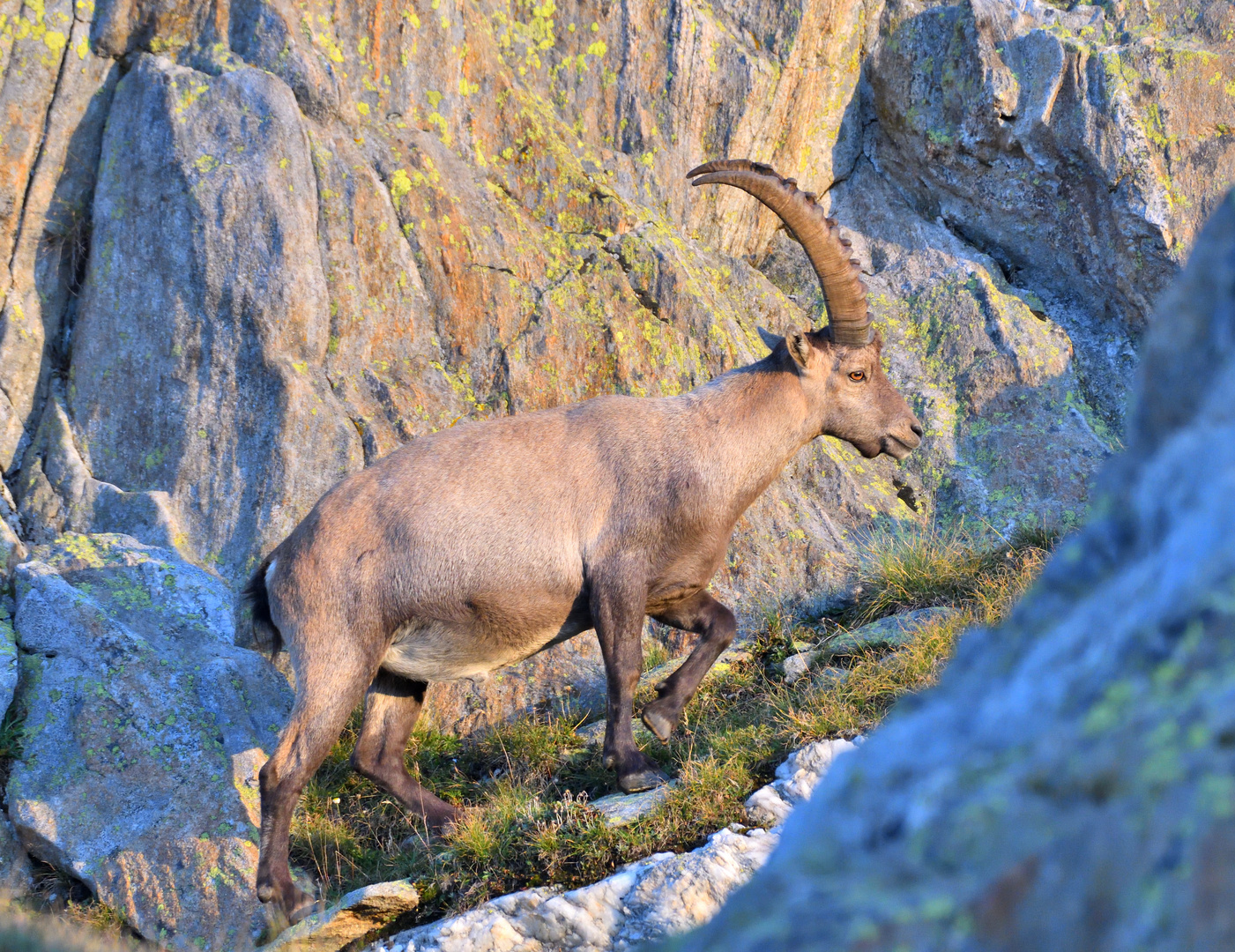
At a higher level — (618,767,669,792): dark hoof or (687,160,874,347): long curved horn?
(687,160,874,347): long curved horn

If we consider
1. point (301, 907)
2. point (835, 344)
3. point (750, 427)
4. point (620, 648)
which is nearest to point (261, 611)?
point (301, 907)

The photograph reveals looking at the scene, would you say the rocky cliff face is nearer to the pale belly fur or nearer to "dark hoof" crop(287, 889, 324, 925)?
the pale belly fur

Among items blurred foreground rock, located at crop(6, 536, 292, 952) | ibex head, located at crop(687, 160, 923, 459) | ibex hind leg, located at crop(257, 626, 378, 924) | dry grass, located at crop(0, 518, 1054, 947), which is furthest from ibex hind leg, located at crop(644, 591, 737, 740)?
blurred foreground rock, located at crop(6, 536, 292, 952)

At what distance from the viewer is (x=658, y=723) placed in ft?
20.4

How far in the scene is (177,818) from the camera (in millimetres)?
5762

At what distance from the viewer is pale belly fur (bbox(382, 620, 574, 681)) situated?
239 inches

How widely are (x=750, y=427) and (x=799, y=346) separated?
69 cm

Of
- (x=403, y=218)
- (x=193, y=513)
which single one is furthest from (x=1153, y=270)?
(x=193, y=513)

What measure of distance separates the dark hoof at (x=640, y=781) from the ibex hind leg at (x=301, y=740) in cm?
158

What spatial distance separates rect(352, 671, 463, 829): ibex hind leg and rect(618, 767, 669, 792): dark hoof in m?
1.09

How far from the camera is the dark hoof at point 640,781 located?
5707mm

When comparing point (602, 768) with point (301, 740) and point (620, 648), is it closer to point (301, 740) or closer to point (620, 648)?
point (620, 648)

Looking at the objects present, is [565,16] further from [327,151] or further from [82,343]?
[82,343]

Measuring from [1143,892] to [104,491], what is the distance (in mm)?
8288
